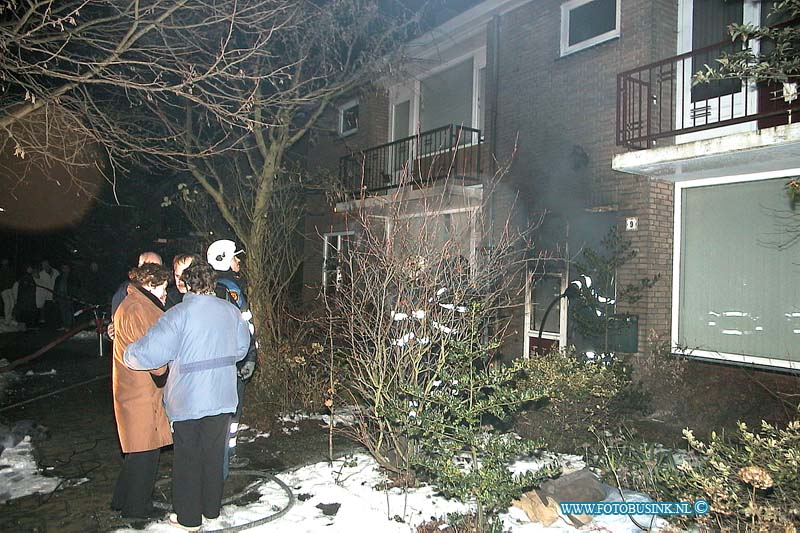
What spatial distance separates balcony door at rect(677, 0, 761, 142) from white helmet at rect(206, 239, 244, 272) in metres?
5.77

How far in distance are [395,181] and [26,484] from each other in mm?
9197

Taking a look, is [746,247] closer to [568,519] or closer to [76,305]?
[568,519]

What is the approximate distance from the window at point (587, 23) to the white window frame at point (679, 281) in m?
2.40

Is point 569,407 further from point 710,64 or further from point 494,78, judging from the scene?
point 494,78

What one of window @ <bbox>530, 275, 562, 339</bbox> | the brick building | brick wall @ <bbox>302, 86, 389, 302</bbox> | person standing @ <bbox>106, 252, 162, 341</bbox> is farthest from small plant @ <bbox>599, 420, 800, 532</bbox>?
brick wall @ <bbox>302, 86, 389, 302</bbox>

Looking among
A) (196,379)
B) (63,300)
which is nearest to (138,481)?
(196,379)

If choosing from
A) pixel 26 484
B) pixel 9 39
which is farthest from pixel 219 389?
pixel 9 39

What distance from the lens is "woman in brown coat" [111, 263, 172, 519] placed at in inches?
159

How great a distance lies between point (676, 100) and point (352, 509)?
665 cm

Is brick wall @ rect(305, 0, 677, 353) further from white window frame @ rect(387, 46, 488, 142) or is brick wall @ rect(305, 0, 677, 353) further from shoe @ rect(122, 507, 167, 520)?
shoe @ rect(122, 507, 167, 520)

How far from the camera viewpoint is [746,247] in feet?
23.1

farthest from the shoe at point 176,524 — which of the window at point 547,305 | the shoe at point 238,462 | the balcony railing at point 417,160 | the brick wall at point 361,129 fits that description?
the brick wall at point 361,129

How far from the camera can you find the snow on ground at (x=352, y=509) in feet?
13.2

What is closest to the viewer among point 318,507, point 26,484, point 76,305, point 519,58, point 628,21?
point 318,507
